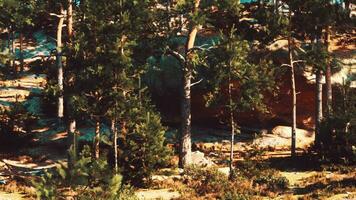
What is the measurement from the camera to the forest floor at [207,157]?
22422mm

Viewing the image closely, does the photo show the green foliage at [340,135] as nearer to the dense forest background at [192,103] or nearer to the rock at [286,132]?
the dense forest background at [192,103]

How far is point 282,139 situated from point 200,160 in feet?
26.6

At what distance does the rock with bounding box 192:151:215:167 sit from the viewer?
28311mm

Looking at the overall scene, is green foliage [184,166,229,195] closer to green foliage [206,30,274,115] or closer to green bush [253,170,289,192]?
green bush [253,170,289,192]

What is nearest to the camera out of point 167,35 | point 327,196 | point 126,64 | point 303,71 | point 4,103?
point 327,196

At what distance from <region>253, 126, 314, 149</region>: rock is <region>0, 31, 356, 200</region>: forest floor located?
0.80m

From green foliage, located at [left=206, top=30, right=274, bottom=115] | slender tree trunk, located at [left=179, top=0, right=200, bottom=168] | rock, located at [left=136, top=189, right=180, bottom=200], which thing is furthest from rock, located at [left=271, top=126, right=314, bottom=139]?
rock, located at [left=136, top=189, right=180, bottom=200]

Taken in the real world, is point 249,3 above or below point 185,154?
above

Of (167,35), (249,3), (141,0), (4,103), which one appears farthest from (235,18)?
(4,103)

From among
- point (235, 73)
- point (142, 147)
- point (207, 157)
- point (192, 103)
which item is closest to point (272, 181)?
point (235, 73)

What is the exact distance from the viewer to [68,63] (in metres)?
25.5

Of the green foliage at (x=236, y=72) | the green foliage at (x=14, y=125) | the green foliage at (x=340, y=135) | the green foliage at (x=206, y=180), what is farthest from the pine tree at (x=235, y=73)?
the green foliage at (x=14, y=125)

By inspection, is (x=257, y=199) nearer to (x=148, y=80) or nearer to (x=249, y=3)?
(x=249, y=3)

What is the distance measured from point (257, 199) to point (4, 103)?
26192 mm
